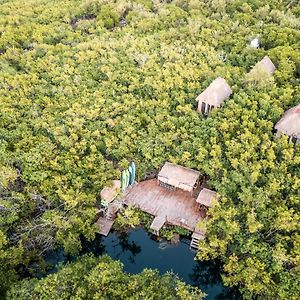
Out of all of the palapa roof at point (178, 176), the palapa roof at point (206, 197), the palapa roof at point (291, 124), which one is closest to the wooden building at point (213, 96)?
the palapa roof at point (291, 124)

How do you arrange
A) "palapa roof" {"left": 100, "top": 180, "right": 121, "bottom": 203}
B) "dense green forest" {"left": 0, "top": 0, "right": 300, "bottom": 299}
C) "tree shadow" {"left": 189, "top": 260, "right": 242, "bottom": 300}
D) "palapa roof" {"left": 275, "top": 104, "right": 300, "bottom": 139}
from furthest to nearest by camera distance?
"palapa roof" {"left": 275, "top": 104, "right": 300, "bottom": 139}, "palapa roof" {"left": 100, "top": 180, "right": 121, "bottom": 203}, "tree shadow" {"left": 189, "top": 260, "right": 242, "bottom": 300}, "dense green forest" {"left": 0, "top": 0, "right": 300, "bottom": 299}

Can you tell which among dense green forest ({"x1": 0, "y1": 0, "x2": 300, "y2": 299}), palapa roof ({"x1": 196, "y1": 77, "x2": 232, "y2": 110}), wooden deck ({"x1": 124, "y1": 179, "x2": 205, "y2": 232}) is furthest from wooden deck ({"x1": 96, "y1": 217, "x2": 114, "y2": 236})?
palapa roof ({"x1": 196, "y1": 77, "x2": 232, "y2": 110})

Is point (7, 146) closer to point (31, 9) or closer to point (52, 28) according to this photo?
point (52, 28)

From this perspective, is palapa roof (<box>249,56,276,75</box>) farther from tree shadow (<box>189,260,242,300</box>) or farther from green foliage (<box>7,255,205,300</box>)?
green foliage (<box>7,255,205,300</box>)

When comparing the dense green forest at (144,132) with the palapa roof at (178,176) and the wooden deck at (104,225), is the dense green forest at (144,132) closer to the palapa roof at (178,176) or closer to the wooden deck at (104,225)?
the palapa roof at (178,176)

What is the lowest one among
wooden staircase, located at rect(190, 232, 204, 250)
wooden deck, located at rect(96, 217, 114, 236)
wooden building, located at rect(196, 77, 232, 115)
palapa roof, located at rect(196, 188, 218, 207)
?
wooden deck, located at rect(96, 217, 114, 236)

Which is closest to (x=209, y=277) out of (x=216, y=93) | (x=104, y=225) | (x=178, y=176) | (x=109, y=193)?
(x=178, y=176)

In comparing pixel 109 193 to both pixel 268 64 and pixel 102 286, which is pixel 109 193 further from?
pixel 268 64
